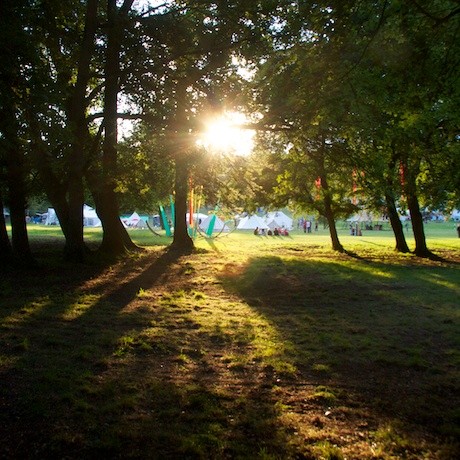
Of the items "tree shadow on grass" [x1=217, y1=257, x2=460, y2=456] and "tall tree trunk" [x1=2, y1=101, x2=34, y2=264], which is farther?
"tall tree trunk" [x1=2, y1=101, x2=34, y2=264]

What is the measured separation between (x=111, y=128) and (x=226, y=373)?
11.5 meters

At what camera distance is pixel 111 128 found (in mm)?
14734

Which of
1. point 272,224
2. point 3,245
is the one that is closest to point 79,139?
point 3,245

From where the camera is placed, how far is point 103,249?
15.9m

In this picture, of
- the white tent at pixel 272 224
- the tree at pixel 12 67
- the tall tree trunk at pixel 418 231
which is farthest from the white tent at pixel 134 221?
the tree at pixel 12 67

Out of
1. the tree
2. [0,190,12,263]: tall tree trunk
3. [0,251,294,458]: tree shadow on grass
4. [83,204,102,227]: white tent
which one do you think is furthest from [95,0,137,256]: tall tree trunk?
[83,204,102,227]: white tent

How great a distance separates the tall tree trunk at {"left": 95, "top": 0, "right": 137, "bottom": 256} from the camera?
13758 millimetres

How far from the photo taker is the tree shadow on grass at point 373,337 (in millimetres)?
4336

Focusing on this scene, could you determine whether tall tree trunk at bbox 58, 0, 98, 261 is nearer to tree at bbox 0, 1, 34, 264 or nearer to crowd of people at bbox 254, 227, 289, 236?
tree at bbox 0, 1, 34, 264

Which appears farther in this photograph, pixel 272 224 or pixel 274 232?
pixel 272 224

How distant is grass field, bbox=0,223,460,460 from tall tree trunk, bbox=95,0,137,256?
5.43 m

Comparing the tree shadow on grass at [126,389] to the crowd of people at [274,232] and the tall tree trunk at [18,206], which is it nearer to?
the tall tree trunk at [18,206]

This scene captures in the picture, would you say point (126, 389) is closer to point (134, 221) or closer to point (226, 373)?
point (226, 373)

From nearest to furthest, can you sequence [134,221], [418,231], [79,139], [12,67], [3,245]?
[12,67]
[3,245]
[79,139]
[418,231]
[134,221]
